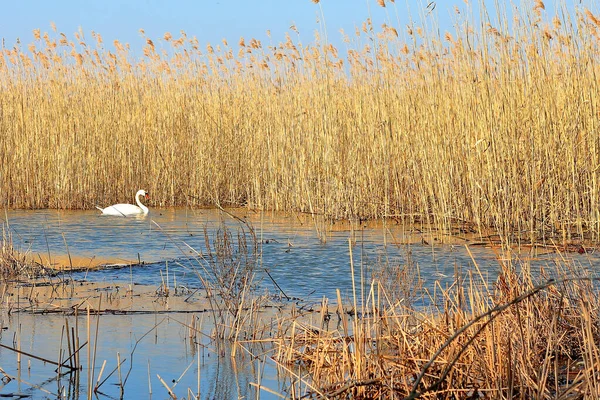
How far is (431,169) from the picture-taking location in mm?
7648

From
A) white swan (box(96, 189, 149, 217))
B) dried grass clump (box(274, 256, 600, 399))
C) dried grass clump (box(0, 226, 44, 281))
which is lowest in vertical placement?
dried grass clump (box(274, 256, 600, 399))

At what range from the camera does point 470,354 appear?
10.1 feet

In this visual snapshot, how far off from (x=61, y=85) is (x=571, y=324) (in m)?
9.04

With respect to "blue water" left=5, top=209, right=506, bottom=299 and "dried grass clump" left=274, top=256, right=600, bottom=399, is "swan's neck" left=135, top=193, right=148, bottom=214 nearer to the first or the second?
"blue water" left=5, top=209, right=506, bottom=299

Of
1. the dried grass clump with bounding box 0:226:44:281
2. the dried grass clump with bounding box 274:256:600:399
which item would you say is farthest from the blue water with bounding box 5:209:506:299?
the dried grass clump with bounding box 274:256:600:399

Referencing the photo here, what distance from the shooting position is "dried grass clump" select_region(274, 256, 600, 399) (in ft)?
9.38

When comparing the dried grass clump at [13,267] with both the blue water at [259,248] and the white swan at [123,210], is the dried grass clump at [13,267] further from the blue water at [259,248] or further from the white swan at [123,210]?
the white swan at [123,210]

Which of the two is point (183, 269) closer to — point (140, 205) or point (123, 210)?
point (123, 210)

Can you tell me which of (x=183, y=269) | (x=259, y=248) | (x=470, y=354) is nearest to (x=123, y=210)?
(x=259, y=248)

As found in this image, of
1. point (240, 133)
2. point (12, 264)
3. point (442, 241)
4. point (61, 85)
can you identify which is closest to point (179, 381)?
point (12, 264)

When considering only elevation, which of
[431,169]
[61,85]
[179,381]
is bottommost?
[179,381]

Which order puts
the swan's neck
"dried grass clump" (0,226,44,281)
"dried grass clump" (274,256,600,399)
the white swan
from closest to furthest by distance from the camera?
"dried grass clump" (274,256,600,399)
"dried grass clump" (0,226,44,281)
the white swan
the swan's neck

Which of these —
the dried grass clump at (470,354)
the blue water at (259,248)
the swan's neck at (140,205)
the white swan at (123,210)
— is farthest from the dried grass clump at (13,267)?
the swan's neck at (140,205)

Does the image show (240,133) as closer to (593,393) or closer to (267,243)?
(267,243)
